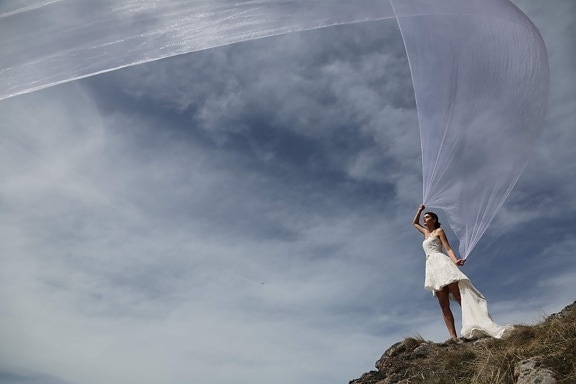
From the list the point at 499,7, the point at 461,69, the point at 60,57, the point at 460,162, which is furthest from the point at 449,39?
the point at 60,57

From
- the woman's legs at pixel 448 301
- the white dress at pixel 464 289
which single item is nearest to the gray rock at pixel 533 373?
the white dress at pixel 464 289

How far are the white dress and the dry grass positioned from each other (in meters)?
0.37

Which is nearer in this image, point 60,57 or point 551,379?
point 60,57

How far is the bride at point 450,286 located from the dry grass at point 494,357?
0.45m

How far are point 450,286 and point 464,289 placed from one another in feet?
1.09

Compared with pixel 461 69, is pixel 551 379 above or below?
below

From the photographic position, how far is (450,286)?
1064cm

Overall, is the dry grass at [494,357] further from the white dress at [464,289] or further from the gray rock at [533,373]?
the white dress at [464,289]

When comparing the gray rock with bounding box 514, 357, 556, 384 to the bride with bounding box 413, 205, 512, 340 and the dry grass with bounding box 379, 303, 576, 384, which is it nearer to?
the dry grass with bounding box 379, 303, 576, 384

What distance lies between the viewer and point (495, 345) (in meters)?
8.59

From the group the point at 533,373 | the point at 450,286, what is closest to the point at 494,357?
the point at 533,373

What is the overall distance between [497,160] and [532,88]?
1746mm

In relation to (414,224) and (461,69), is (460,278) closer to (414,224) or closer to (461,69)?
(414,224)

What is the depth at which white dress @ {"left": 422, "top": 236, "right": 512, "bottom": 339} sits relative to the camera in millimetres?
A: 9734
